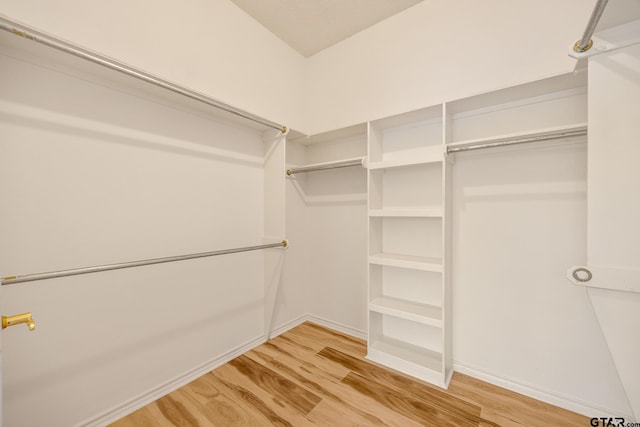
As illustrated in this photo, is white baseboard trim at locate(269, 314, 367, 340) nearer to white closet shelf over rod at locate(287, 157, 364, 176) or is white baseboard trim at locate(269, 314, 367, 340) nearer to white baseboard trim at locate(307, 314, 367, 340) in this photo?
white baseboard trim at locate(307, 314, 367, 340)

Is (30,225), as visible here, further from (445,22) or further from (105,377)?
(445,22)

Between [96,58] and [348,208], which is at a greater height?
[96,58]

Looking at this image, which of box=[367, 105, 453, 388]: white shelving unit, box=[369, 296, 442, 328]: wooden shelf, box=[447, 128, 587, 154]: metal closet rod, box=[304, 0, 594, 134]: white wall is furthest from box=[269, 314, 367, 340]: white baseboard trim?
box=[304, 0, 594, 134]: white wall

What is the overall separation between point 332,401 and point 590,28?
2142 mm

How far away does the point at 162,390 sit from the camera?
1.56 m

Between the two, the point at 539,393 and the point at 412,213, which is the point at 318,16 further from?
the point at 539,393

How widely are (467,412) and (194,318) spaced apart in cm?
179

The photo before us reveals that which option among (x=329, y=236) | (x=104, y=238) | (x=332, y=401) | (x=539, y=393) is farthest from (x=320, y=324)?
(x=104, y=238)

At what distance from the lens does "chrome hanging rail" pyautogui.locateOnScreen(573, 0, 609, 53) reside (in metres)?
0.83

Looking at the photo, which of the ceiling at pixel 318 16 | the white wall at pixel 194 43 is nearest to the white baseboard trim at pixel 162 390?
the white wall at pixel 194 43

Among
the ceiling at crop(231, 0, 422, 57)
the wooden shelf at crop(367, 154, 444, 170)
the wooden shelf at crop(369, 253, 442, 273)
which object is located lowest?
the wooden shelf at crop(369, 253, 442, 273)

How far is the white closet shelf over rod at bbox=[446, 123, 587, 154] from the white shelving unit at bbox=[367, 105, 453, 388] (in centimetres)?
20

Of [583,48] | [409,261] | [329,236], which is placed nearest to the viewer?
[583,48]

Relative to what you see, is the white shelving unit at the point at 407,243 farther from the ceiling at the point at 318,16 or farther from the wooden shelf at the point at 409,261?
the ceiling at the point at 318,16
